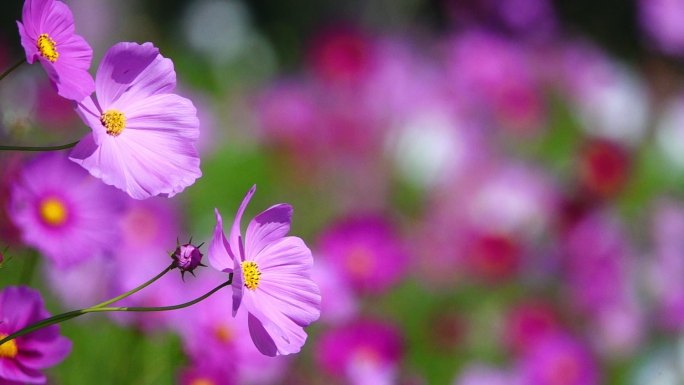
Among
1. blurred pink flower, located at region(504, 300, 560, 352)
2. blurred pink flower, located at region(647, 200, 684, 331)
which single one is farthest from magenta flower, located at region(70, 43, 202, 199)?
blurred pink flower, located at region(647, 200, 684, 331)

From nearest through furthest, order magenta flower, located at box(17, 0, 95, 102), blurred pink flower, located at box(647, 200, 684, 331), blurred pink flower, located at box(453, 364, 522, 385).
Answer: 1. magenta flower, located at box(17, 0, 95, 102)
2. blurred pink flower, located at box(453, 364, 522, 385)
3. blurred pink flower, located at box(647, 200, 684, 331)

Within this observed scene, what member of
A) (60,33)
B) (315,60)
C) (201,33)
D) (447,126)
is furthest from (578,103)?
(60,33)

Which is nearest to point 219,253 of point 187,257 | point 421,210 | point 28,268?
point 187,257

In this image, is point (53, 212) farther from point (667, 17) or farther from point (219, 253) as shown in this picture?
point (667, 17)

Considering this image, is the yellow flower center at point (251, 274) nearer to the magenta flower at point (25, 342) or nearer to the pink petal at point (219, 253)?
the pink petal at point (219, 253)

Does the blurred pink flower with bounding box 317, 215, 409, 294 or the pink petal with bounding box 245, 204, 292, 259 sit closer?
the pink petal with bounding box 245, 204, 292, 259

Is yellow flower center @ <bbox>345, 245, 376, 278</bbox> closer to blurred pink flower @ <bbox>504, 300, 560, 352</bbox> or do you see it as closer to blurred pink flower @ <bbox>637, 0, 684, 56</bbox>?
blurred pink flower @ <bbox>504, 300, 560, 352</bbox>

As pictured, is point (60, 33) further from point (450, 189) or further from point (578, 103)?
point (578, 103)
